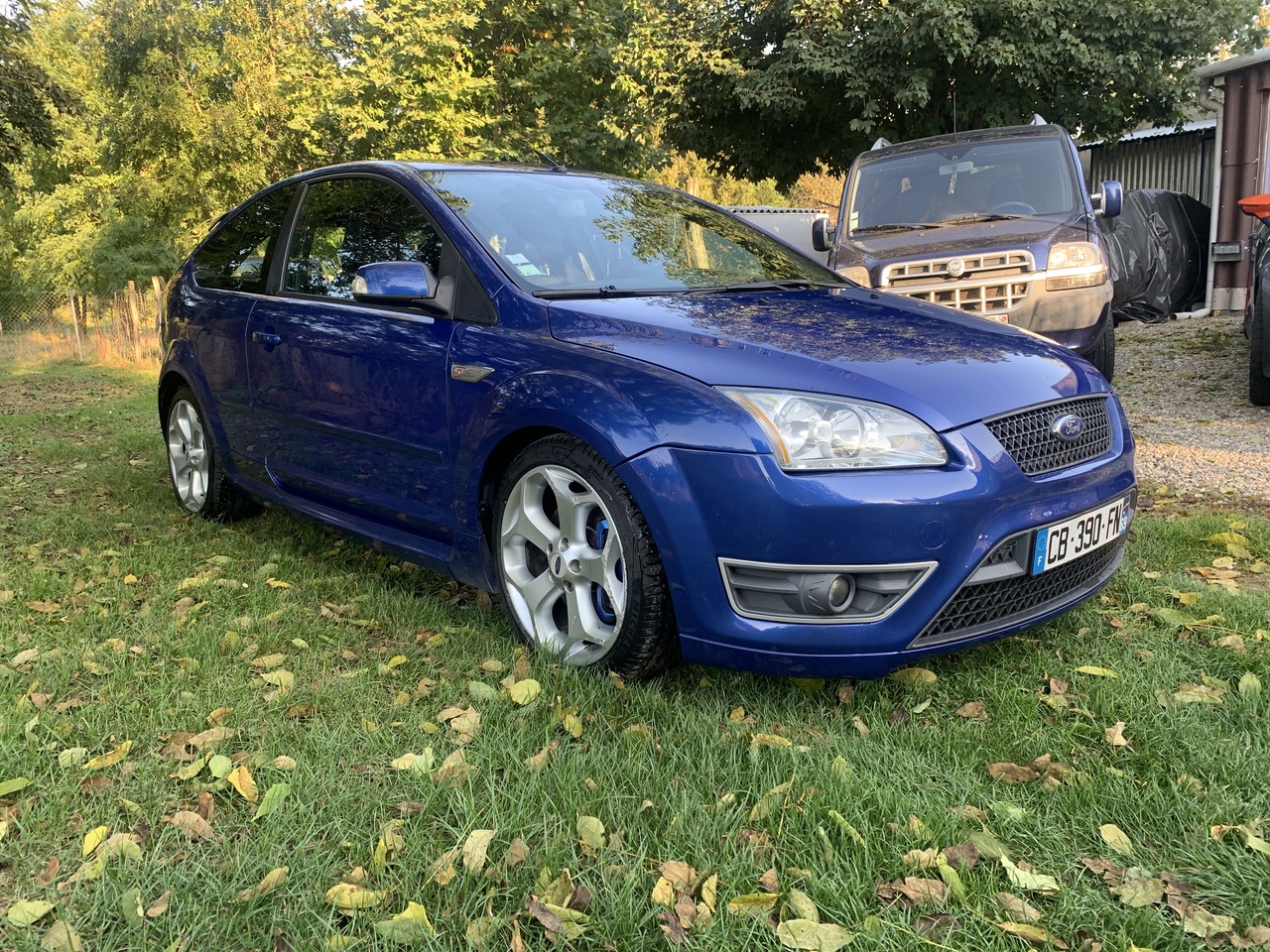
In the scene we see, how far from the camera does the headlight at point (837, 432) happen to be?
242 cm

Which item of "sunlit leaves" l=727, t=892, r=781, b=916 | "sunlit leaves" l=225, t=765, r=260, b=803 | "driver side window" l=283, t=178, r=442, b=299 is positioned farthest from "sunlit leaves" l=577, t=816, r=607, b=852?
"driver side window" l=283, t=178, r=442, b=299

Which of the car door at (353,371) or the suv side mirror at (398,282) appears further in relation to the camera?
the car door at (353,371)

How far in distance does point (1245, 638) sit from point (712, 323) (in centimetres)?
187

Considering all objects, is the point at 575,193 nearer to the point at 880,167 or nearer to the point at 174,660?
the point at 174,660

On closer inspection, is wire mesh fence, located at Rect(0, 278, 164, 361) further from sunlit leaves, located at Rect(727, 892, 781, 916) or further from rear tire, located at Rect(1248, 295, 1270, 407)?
sunlit leaves, located at Rect(727, 892, 781, 916)

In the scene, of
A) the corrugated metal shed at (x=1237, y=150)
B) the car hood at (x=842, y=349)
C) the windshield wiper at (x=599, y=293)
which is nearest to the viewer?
the car hood at (x=842, y=349)

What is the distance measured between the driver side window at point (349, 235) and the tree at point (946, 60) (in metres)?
11.4

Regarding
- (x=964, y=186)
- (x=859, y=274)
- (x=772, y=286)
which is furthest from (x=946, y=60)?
(x=772, y=286)

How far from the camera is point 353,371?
3.50 m

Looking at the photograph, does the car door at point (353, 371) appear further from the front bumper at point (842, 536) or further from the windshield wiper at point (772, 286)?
the front bumper at point (842, 536)

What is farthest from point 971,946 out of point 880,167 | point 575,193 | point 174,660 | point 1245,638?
point 880,167

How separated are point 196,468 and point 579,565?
2.91 metres

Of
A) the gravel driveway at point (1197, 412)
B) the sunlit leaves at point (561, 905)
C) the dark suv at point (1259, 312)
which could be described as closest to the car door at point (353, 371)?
the sunlit leaves at point (561, 905)

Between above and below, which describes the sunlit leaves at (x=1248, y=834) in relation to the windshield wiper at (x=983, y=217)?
below
